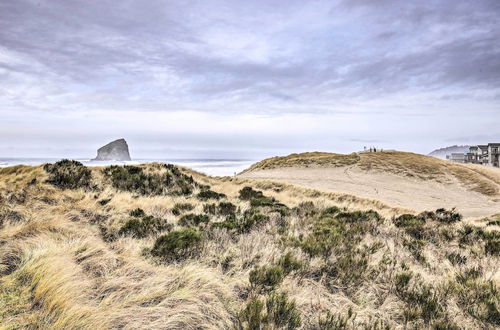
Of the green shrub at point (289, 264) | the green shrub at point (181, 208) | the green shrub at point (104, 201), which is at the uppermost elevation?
the green shrub at point (104, 201)

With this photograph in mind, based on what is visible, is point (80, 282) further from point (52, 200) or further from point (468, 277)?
point (52, 200)

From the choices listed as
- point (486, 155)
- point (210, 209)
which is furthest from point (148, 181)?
point (486, 155)

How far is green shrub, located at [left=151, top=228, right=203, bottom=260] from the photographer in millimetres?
5234

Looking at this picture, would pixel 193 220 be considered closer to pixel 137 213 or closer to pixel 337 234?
pixel 137 213

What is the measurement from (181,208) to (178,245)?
4.63 meters

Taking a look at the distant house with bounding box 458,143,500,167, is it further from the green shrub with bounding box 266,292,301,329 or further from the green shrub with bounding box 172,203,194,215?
the green shrub with bounding box 266,292,301,329

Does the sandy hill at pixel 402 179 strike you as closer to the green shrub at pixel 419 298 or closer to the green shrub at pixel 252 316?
the green shrub at pixel 419 298

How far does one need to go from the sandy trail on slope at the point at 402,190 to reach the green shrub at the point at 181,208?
14583 millimetres

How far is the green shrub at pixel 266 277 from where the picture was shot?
13.5ft

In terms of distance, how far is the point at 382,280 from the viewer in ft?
15.1

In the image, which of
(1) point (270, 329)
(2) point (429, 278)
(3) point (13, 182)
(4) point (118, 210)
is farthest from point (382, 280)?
(3) point (13, 182)

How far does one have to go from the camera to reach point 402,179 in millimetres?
32344

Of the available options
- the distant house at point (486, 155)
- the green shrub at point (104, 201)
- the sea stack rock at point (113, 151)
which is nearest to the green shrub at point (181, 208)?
the green shrub at point (104, 201)

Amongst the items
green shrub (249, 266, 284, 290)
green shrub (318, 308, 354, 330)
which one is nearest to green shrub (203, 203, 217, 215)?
green shrub (249, 266, 284, 290)
